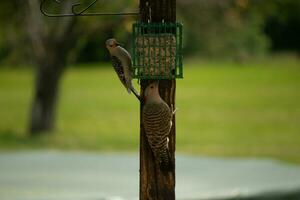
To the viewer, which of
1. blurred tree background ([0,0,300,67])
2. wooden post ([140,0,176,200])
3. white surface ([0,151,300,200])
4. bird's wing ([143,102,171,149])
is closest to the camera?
bird's wing ([143,102,171,149])

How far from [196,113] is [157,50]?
767 inches

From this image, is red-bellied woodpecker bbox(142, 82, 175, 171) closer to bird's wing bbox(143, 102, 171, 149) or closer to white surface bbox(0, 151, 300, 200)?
bird's wing bbox(143, 102, 171, 149)

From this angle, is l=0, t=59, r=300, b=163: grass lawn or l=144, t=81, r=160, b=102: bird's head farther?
l=0, t=59, r=300, b=163: grass lawn

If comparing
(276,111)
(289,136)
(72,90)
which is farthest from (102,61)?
(289,136)

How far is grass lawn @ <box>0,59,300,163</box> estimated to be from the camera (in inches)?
755

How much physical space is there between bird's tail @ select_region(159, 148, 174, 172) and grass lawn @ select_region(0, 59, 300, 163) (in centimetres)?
864

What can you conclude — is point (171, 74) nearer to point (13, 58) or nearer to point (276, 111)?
point (13, 58)

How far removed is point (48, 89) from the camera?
64.2 feet

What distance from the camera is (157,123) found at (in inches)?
320

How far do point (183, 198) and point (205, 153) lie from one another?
5836 millimetres

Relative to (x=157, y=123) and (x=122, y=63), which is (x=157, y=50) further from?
(x=157, y=123)

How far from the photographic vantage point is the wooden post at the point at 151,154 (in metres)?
8.38

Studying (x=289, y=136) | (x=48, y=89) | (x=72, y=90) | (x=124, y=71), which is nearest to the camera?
(x=124, y=71)

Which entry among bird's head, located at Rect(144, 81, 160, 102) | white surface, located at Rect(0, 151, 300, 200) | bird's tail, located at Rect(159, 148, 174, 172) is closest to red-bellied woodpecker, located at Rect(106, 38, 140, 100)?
bird's head, located at Rect(144, 81, 160, 102)
